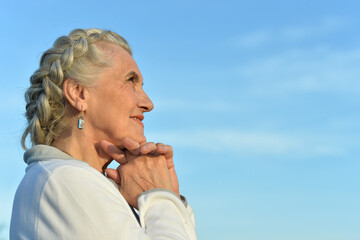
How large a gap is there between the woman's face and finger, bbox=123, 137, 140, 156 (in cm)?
9

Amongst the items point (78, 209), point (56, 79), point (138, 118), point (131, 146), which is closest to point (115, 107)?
point (138, 118)

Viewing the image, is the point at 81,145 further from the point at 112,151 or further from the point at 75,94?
the point at 75,94

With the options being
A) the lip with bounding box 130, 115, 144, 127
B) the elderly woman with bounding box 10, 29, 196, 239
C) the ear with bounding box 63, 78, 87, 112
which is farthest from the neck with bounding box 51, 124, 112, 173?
the lip with bounding box 130, 115, 144, 127

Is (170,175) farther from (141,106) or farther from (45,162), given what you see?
(45,162)

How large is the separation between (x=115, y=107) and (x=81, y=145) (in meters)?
0.35

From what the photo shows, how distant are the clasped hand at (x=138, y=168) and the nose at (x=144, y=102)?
1.05 feet

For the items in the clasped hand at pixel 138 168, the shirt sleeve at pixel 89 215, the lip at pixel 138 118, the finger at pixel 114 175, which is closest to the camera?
the shirt sleeve at pixel 89 215

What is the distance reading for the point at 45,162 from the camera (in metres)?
3.25

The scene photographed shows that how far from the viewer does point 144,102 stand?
3943 mm

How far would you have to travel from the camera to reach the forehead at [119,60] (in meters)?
3.93

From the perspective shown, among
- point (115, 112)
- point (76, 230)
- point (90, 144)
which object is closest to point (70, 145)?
point (90, 144)

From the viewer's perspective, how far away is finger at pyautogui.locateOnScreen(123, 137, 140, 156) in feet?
12.0

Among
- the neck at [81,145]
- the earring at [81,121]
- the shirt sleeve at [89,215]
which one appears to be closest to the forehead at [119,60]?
the earring at [81,121]

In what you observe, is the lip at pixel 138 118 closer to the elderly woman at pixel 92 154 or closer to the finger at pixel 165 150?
the elderly woman at pixel 92 154
